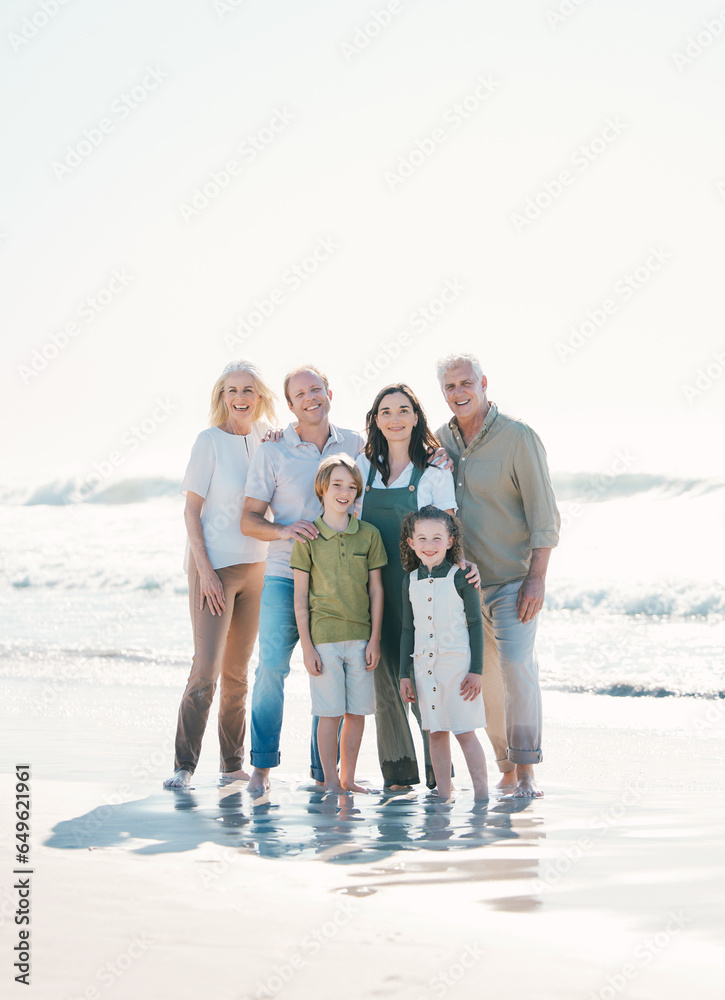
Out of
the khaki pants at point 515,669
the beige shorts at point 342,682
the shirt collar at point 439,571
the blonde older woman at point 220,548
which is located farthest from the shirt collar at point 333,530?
the khaki pants at point 515,669

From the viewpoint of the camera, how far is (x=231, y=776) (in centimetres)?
427

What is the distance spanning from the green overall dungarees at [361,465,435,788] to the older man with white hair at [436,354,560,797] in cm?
34

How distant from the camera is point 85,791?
380cm

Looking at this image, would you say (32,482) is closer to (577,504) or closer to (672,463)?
(577,504)

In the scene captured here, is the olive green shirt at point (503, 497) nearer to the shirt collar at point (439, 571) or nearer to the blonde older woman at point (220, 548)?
the shirt collar at point (439, 571)

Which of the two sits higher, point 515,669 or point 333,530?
point 333,530

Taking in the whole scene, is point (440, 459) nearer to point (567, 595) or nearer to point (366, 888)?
point (366, 888)

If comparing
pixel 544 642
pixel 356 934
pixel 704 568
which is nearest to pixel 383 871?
pixel 356 934

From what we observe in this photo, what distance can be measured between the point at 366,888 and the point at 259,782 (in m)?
1.56

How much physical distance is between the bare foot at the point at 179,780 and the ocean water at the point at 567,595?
3.22 metres

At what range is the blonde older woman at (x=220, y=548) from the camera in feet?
13.8

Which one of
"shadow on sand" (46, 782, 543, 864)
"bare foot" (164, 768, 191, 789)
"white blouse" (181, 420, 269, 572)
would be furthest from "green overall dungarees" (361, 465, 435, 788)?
"bare foot" (164, 768, 191, 789)

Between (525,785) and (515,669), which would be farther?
(515,669)

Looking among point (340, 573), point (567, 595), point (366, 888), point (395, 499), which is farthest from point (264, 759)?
point (567, 595)
